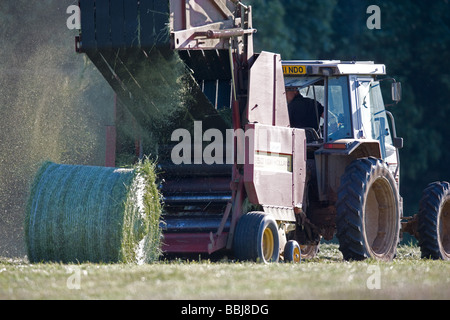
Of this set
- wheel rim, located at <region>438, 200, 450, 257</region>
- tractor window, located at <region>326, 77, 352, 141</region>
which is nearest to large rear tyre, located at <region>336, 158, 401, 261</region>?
tractor window, located at <region>326, 77, 352, 141</region>

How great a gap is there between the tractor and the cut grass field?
68.0 inches

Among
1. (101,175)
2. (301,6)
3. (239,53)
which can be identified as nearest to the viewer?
(101,175)

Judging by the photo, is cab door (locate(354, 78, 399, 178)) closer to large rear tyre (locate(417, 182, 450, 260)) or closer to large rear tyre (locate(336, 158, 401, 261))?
large rear tyre (locate(417, 182, 450, 260))

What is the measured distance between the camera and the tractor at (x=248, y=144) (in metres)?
9.95

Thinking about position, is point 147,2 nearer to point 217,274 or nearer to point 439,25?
point 217,274

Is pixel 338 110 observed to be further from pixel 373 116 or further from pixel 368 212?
pixel 368 212

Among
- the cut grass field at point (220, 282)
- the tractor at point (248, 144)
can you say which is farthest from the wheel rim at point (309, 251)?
the cut grass field at point (220, 282)

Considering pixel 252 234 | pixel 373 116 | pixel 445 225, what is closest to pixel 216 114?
pixel 252 234

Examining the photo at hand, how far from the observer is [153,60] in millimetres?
9992

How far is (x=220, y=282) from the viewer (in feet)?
23.6

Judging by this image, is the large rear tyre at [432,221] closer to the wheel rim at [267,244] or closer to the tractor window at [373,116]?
the tractor window at [373,116]

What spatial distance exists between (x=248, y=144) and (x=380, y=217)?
258cm
